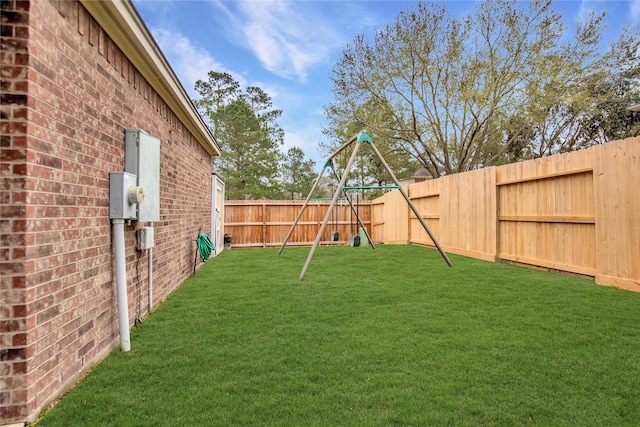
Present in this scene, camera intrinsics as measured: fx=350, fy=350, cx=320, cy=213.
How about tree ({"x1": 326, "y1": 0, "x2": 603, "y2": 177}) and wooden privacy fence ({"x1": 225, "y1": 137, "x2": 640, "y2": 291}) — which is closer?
wooden privacy fence ({"x1": 225, "y1": 137, "x2": 640, "y2": 291})

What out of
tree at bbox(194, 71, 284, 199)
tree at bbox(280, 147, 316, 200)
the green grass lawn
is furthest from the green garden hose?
tree at bbox(280, 147, 316, 200)

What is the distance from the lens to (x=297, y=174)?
101ft

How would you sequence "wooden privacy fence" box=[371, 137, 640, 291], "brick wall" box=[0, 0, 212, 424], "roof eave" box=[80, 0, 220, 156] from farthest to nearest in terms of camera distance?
"wooden privacy fence" box=[371, 137, 640, 291], "roof eave" box=[80, 0, 220, 156], "brick wall" box=[0, 0, 212, 424]

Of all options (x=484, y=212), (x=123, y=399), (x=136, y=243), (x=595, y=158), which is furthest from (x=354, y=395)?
(x=484, y=212)

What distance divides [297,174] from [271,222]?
1865 centimetres

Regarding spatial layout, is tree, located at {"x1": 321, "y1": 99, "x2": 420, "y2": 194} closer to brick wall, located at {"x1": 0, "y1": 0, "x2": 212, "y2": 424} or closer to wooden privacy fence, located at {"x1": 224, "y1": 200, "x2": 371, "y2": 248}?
wooden privacy fence, located at {"x1": 224, "y1": 200, "x2": 371, "y2": 248}

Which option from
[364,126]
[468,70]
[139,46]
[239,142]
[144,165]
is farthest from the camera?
[239,142]

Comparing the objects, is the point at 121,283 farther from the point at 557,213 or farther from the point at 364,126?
the point at 364,126

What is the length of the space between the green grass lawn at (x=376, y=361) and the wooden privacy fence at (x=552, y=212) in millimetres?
739

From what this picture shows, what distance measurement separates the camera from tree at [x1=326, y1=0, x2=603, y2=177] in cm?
1364

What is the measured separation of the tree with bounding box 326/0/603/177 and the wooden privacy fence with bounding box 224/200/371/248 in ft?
19.1

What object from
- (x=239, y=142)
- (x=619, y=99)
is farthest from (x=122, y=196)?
(x=619, y=99)

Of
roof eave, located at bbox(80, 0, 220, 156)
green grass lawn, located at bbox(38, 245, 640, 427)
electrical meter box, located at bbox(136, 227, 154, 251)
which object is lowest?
green grass lawn, located at bbox(38, 245, 640, 427)

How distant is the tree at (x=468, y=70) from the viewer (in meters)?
13.6
